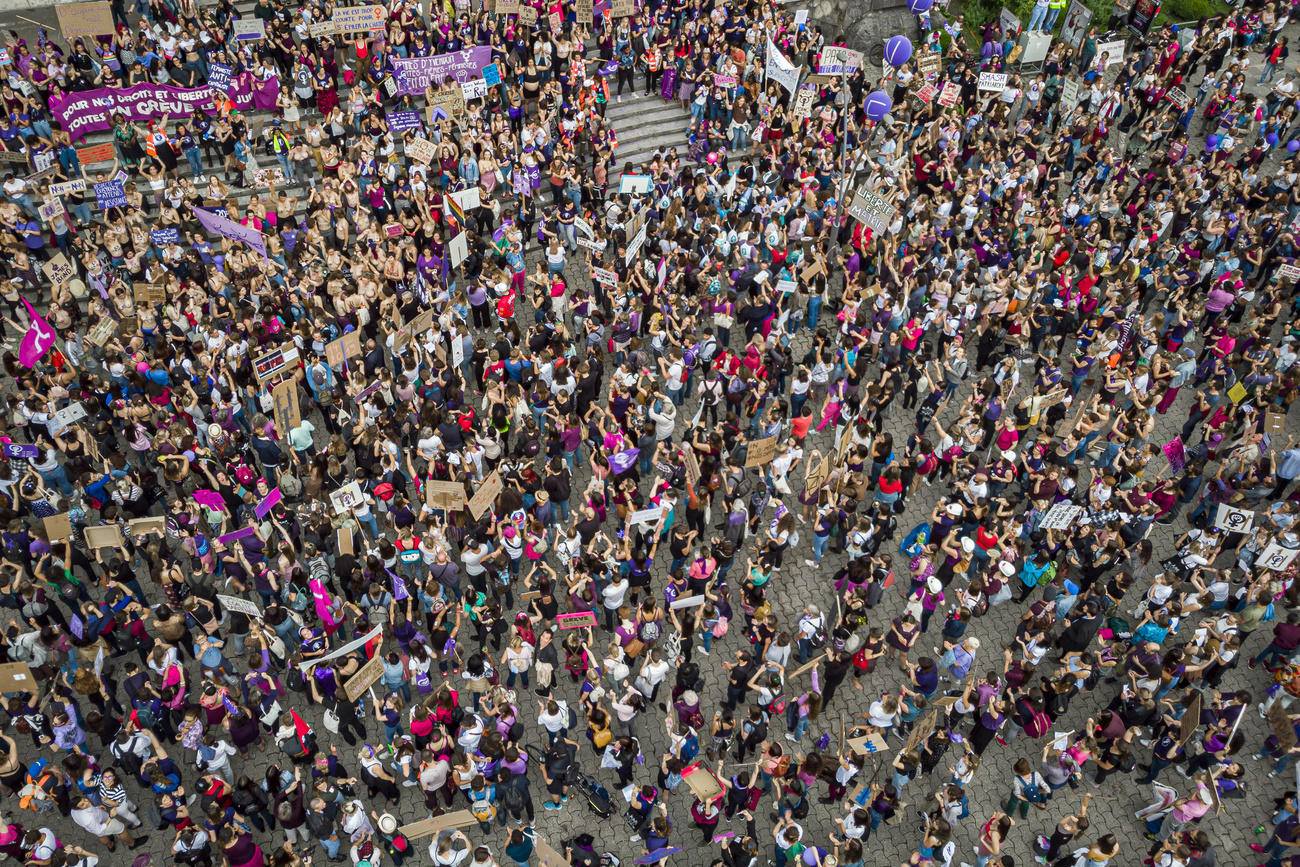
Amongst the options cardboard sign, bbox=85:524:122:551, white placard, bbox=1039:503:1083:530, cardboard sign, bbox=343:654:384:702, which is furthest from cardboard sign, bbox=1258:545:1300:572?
cardboard sign, bbox=85:524:122:551

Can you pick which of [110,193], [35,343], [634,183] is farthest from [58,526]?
[634,183]

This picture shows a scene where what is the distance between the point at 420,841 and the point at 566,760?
249cm

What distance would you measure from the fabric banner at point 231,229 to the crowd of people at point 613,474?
102 mm

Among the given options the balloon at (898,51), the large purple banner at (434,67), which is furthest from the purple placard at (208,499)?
the balloon at (898,51)

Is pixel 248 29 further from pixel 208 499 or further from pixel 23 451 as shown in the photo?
pixel 208 499

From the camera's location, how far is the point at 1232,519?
50.6ft

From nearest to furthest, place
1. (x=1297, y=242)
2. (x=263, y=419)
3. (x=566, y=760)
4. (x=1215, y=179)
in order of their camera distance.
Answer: (x=566, y=760) → (x=263, y=419) → (x=1297, y=242) → (x=1215, y=179)

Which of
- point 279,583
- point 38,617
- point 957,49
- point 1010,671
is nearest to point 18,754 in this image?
point 38,617

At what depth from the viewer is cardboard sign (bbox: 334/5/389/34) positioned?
24.3 m

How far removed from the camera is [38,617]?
1405cm

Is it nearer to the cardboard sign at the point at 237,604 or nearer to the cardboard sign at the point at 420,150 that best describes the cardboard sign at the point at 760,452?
the cardboard sign at the point at 237,604

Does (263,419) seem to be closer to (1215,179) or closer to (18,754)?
(18,754)

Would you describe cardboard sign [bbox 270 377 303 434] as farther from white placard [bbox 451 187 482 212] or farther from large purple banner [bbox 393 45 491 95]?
large purple banner [bbox 393 45 491 95]

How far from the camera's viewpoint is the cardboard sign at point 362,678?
12.3 meters
